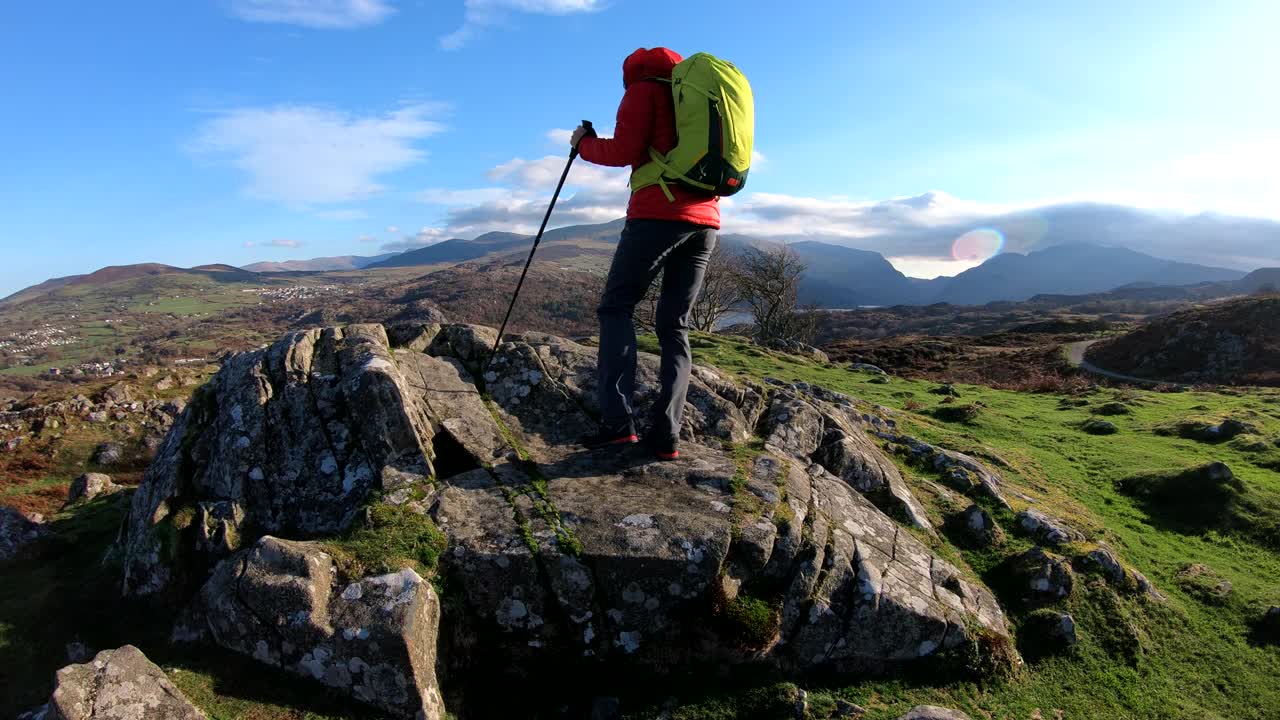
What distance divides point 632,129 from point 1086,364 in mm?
65737

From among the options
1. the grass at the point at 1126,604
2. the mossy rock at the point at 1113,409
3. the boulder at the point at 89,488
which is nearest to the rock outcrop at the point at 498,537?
the grass at the point at 1126,604

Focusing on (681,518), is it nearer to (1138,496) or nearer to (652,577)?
(652,577)

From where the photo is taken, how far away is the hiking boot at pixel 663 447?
8.48m

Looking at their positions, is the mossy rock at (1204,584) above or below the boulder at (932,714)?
below

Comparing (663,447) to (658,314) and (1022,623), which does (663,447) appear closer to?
(658,314)

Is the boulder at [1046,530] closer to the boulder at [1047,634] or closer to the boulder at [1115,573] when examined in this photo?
the boulder at [1115,573]

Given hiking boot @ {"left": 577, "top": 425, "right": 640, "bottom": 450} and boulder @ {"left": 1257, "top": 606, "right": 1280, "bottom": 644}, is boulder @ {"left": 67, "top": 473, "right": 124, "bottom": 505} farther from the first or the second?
boulder @ {"left": 1257, "top": 606, "right": 1280, "bottom": 644}

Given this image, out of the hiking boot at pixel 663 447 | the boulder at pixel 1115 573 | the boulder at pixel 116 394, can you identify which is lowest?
the boulder at pixel 1115 573

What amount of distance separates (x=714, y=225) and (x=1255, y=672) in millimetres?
9037

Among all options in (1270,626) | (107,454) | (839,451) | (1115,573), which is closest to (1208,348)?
(1270,626)

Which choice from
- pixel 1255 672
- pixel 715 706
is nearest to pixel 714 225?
pixel 715 706

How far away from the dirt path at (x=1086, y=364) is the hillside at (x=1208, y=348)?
112 centimetres

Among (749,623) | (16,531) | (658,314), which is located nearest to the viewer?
(749,623)

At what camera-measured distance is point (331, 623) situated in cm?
591
